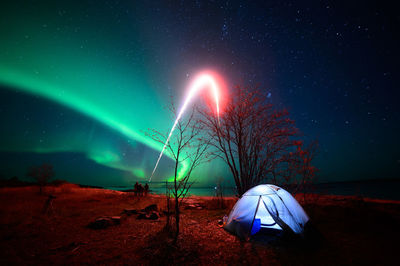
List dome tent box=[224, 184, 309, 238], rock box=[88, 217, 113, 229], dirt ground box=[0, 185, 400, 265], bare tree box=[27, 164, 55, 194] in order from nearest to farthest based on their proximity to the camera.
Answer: dirt ground box=[0, 185, 400, 265] < dome tent box=[224, 184, 309, 238] < rock box=[88, 217, 113, 229] < bare tree box=[27, 164, 55, 194]

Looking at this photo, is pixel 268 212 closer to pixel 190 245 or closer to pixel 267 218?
pixel 267 218

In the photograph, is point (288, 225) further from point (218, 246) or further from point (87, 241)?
point (87, 241)

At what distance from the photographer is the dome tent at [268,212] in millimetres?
6012

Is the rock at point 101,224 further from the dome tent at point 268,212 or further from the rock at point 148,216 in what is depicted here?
the dome tent at point 268,212

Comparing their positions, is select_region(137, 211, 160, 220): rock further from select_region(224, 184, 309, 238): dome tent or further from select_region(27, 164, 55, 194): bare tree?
select_region(27, 164, 55, 194): bare tree

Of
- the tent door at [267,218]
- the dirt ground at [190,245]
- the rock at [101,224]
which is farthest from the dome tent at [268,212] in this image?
the rock at [101,224]

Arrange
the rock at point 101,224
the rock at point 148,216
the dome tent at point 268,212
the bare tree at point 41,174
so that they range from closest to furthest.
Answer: the dome tent at point 268,212
the rock at point 101,224
the rock at point 148,216
the bare tree at point 41,174

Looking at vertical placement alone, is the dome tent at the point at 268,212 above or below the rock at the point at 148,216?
above

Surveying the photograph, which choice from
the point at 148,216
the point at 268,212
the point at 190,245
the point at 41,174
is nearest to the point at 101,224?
the point at 148,216

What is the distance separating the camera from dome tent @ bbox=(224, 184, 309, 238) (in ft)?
19.7

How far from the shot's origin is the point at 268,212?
21.1 ft

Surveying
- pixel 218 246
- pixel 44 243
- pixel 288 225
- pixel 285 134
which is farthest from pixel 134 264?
pixel 285 134

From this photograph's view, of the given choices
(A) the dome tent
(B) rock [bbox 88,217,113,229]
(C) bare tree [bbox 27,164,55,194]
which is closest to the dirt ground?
(B) rock [bbox 88,217,113,229]

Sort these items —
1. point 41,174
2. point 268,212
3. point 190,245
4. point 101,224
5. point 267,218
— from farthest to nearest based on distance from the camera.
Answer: point 41,174, point 101,224, point 267,218, point 268,212, point 190,245
